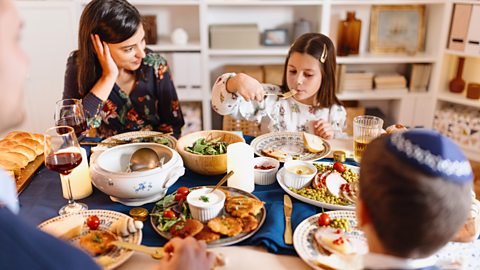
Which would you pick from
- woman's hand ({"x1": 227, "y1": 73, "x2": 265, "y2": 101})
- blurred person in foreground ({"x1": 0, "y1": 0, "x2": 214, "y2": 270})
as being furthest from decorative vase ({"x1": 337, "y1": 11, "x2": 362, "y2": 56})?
blurred person in foreground ({"x1": 0, "y1": 0, "x2": 214, "y2": 270})

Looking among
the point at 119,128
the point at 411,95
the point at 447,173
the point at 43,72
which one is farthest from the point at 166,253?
the point at 411,95

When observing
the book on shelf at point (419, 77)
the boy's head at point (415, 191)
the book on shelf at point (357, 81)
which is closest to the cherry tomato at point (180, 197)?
the boy's head at point (415, 191)

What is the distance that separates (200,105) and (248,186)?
2169 millimetres

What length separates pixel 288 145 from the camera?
1.73 meters

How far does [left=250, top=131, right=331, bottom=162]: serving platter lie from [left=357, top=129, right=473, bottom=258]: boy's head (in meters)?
0.79

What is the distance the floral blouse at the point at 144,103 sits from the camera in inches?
83.7

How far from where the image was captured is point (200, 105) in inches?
136

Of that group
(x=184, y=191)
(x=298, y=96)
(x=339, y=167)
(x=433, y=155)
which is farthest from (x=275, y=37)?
(x=433, y=155)

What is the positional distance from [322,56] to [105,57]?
3.29ft

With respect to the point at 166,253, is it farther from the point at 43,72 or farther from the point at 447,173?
the point at 43,72

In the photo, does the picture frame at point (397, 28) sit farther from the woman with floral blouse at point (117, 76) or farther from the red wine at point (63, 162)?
the red wine at point (63, 162)

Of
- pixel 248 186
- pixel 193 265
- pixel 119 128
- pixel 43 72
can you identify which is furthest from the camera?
pixel 43 72

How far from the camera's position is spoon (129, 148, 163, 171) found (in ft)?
4.36

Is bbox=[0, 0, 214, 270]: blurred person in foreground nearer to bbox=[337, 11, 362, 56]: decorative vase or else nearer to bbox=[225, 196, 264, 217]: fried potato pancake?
bbox=[225, 196, 264, 217]: fried potato pancake
